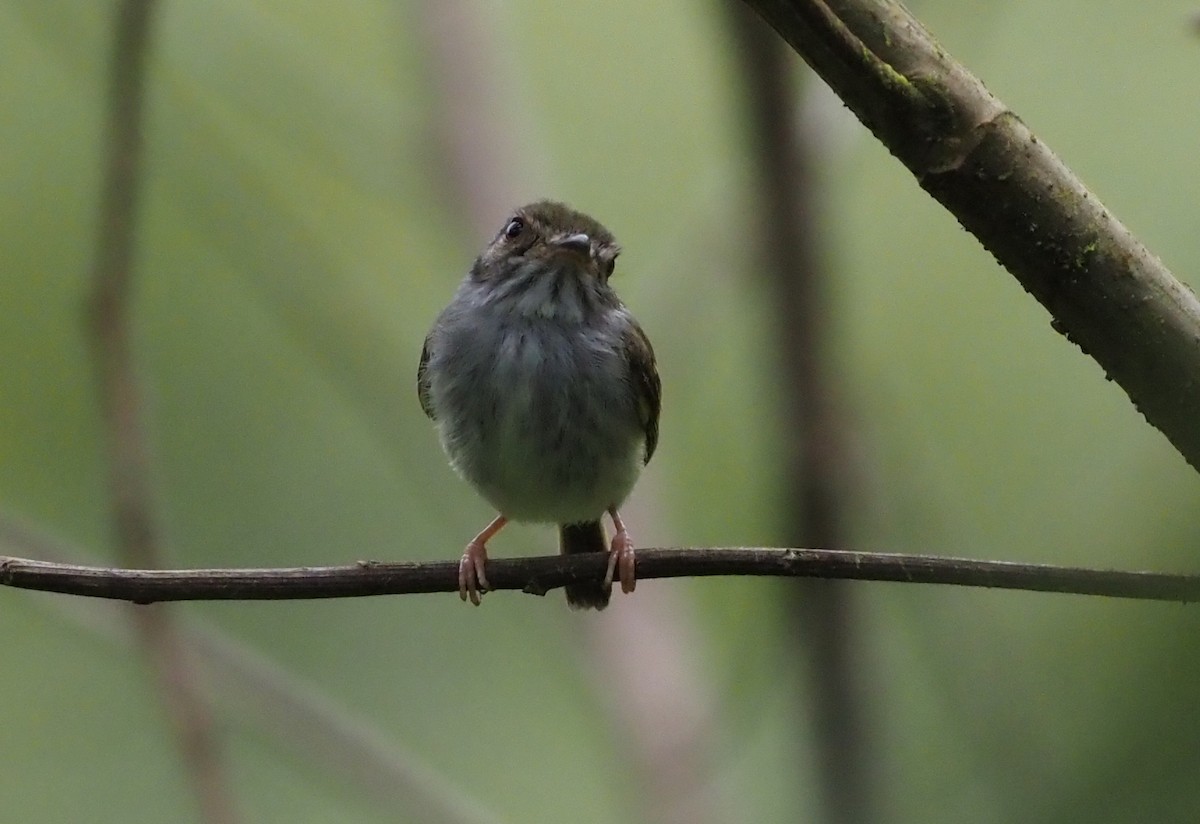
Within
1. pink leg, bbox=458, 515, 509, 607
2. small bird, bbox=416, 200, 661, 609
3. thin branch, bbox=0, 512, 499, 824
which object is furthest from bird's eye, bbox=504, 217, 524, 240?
thin branch, bbox=0, 512, 499, 824

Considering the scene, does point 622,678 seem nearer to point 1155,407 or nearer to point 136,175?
point 136,175

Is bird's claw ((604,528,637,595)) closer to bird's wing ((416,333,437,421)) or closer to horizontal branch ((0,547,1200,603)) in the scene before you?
horizontal branch ((0,547,1200,603))

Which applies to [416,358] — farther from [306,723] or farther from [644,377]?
[644,377]

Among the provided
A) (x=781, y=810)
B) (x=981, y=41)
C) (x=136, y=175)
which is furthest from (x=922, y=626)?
(x=981, y=41)

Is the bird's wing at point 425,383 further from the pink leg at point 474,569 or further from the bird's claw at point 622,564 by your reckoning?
the bird's claw at point 622,564

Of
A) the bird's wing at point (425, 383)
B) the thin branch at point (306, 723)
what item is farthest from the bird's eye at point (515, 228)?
the thin branch at point (306, 723)
